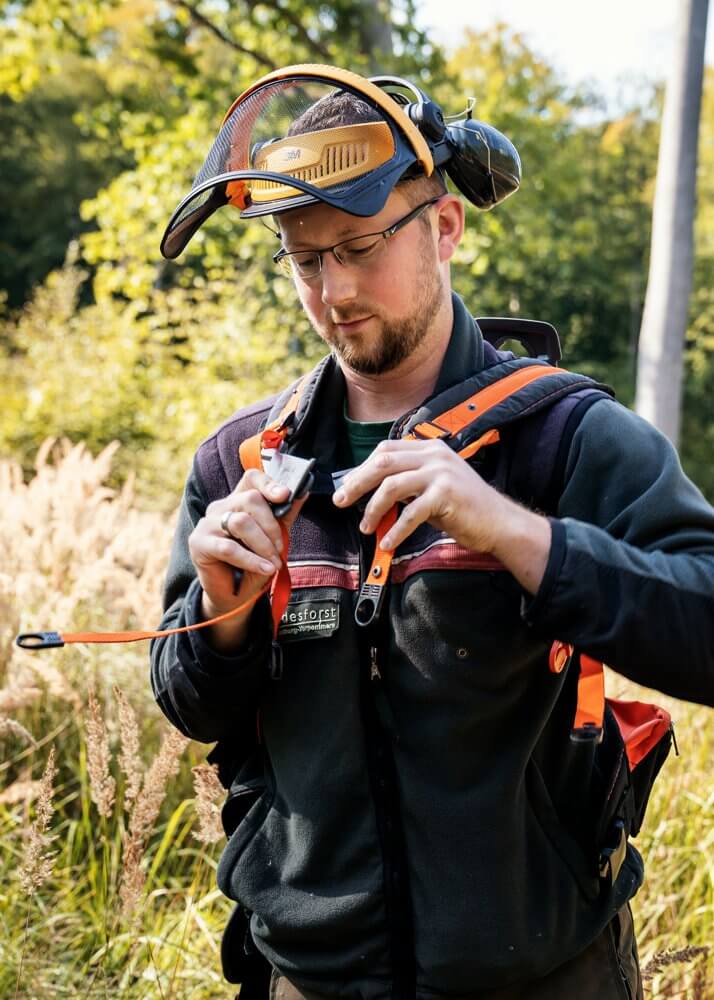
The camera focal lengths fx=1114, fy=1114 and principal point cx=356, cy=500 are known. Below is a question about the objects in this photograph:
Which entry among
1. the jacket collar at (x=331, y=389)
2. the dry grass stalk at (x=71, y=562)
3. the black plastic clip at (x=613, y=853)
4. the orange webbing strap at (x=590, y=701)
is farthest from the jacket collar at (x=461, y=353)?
the dry grass stalk at (x=71, y=562)

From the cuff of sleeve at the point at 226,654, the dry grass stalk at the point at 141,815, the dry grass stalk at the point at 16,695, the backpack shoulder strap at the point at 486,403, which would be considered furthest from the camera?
the dry grass stalk at the point at 16,695

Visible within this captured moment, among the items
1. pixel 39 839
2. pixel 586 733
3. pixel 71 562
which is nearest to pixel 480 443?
pixel 586 733

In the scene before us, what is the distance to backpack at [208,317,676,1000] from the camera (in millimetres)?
1821

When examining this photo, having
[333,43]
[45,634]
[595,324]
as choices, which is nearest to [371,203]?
[45,634]

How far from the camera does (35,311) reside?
15477 millimetres

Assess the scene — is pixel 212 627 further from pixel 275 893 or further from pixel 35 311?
pixel 35 311

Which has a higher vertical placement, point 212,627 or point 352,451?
point 352,451

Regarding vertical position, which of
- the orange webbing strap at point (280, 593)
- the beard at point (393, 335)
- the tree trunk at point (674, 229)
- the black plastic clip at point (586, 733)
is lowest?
the black plastic clip at point (586, 733)

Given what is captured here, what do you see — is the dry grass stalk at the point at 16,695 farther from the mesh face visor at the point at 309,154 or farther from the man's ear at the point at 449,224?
the man's ear at the point at 449,224

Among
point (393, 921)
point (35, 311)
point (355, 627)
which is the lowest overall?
point (393, 921)

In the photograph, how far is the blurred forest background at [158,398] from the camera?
11.1 ft

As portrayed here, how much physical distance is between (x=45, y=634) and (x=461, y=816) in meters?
0.75

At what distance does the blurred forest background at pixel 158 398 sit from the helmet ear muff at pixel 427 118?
4.99ft

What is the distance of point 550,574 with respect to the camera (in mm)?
1603
